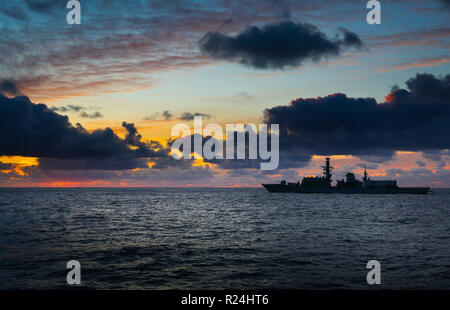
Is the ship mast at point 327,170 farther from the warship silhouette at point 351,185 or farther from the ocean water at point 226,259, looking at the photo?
the ocean water at point 226,259

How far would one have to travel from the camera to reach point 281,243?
116 ft

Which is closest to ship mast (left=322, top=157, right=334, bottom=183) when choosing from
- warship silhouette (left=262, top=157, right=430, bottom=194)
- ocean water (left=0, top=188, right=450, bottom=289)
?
warship silhouette (left=262, top=157, right=430, bottom=194)

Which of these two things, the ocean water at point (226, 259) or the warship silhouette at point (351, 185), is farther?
the warship silhouette at point (351, 185)

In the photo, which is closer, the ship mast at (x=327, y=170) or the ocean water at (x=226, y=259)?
the ocean water at (x=226, y=259)

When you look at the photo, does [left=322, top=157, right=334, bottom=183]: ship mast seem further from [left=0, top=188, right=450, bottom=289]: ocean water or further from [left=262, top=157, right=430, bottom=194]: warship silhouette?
[left=0, top=188, right=450, bottom=289]: ocean water

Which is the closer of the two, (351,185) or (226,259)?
(226,259)

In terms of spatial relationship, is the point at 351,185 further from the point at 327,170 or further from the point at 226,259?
the point at 226,259

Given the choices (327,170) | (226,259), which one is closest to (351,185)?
(327,170)

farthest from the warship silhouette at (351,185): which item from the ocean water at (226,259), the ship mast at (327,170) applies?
the ocean water at (226,259)
